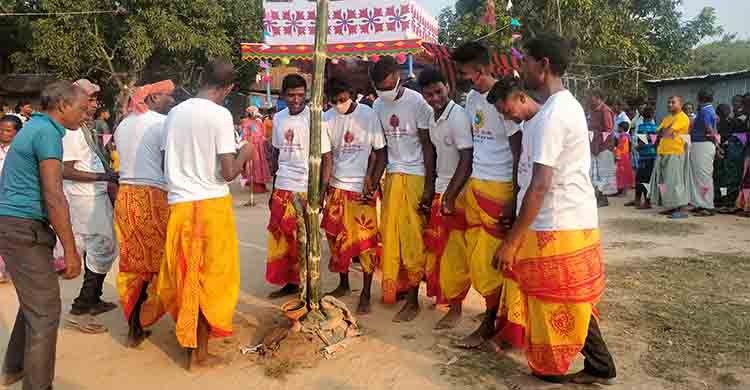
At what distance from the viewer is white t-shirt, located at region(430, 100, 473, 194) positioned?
402 cm

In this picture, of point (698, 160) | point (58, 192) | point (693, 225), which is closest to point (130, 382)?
point (58, 192)

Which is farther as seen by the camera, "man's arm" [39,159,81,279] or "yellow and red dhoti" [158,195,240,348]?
"yellow and red dhoti" [158,195,240,348]

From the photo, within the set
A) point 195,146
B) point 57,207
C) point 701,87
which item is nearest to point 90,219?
point 195,146

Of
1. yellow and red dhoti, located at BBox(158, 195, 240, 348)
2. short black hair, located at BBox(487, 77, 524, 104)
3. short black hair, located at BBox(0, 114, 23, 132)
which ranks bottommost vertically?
yellow and red dhoti, located at BBox(158, 195, 240, 348)

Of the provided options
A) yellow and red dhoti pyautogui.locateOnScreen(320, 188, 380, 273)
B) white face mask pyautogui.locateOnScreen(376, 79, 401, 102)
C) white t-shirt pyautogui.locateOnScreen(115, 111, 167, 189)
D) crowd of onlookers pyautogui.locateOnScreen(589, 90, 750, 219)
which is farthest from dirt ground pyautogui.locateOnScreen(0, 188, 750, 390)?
crowd of onlookers pyautogui.locateOnScreen(589, 90, 750, 219)

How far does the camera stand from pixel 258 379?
11.2 feet

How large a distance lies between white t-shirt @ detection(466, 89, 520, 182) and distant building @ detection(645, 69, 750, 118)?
40.2 ft

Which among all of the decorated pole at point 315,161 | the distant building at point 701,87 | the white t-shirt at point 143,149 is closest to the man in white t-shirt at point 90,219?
the white t-shirt at point 143,149

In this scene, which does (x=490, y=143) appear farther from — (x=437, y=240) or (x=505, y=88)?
(x=437, y=240)

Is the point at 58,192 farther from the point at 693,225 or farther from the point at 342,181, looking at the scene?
the point at 693,225

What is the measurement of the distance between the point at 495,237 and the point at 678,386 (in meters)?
1.30

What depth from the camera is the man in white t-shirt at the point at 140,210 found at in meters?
3.92

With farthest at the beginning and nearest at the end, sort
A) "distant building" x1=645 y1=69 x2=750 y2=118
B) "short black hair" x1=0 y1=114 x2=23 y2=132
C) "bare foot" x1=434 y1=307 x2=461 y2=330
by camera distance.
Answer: "distant building" x1=645 y1=69 x2=750 y2=118 < "short black hair" x1=0 y1=114 x2=23 y2=132 < "bare foot" x1=434 y1=307 x2=461 y2=330

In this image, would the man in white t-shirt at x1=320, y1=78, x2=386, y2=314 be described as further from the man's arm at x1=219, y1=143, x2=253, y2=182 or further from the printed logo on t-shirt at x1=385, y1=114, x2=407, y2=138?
the man's arm at x1=219, y1=143, x2=253, y2=182
